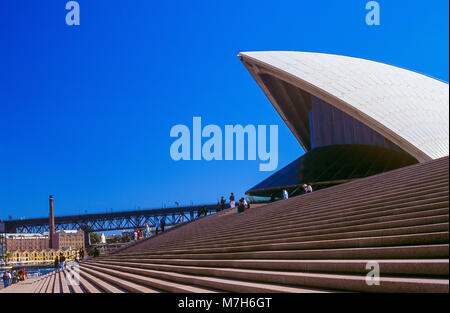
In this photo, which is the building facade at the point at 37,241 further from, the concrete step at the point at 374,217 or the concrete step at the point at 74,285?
the concrete step at the point at 374,217

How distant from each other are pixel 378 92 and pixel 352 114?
2.67 m

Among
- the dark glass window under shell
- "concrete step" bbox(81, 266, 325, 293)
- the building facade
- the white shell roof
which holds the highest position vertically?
the white shell roof

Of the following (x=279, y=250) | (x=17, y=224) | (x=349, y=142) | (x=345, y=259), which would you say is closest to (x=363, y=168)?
(x=349, y=142)

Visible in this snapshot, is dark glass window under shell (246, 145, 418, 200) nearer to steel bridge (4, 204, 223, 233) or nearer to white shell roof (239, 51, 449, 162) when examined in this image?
white shell roof (239, 51, 449, 162)

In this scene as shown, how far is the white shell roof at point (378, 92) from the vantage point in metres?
17.4

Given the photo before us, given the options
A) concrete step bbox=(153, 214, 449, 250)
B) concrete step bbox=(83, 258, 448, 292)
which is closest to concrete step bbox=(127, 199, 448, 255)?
concrete step bbox=(153, 214, 449, 250)

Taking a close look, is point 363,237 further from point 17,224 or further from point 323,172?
point 17,224

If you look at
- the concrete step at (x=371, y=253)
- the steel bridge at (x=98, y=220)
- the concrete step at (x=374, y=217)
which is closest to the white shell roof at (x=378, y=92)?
the concrete step at (x=374, y=217)

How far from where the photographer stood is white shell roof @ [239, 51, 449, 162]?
57.2 ft

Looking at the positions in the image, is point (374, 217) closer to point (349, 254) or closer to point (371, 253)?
point (349, 254)

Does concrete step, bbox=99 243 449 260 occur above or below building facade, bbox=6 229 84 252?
above
